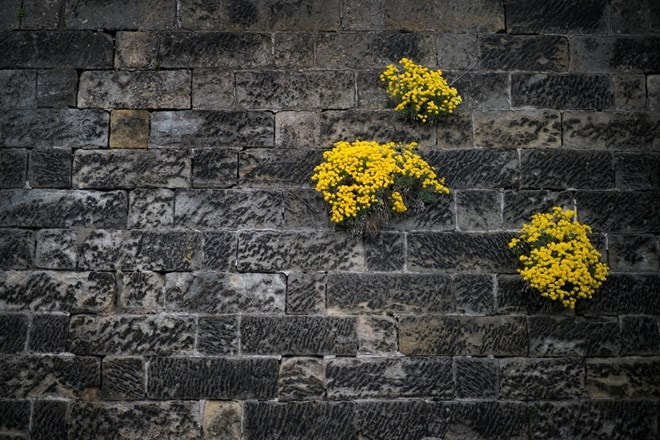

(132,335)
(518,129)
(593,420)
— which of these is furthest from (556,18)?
(132,335)

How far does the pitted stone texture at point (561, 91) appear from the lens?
527 cm

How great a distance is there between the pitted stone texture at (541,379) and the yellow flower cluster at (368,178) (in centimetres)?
135

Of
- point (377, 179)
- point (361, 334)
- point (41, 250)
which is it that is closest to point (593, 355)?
point (361, 334)

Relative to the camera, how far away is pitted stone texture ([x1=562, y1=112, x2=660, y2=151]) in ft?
17.1

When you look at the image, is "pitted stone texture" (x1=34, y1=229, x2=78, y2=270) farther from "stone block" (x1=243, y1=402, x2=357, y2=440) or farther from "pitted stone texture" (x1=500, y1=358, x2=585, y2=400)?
"pitted stone texture" (x1=500, y1=358, x2=585, y2=400)

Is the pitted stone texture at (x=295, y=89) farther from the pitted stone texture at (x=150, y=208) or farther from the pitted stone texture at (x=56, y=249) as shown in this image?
the pitted stone texture at (x=56, y=249)

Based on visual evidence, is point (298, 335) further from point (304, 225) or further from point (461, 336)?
point (461, 336)

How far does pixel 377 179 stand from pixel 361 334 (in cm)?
110

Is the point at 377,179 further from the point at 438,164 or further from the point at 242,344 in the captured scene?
the point at 242,344

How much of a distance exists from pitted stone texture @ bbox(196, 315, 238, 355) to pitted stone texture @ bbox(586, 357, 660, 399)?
8.26 ft

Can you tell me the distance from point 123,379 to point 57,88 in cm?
225

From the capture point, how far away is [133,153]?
517 centimetres

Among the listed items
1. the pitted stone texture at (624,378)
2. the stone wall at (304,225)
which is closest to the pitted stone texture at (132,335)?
the stone wall at (304,225)

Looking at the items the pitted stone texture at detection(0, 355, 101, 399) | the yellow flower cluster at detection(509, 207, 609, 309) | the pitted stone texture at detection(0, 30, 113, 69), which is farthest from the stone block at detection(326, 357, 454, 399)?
the pitted stone texture at detection(0, 30, 113, 69)
